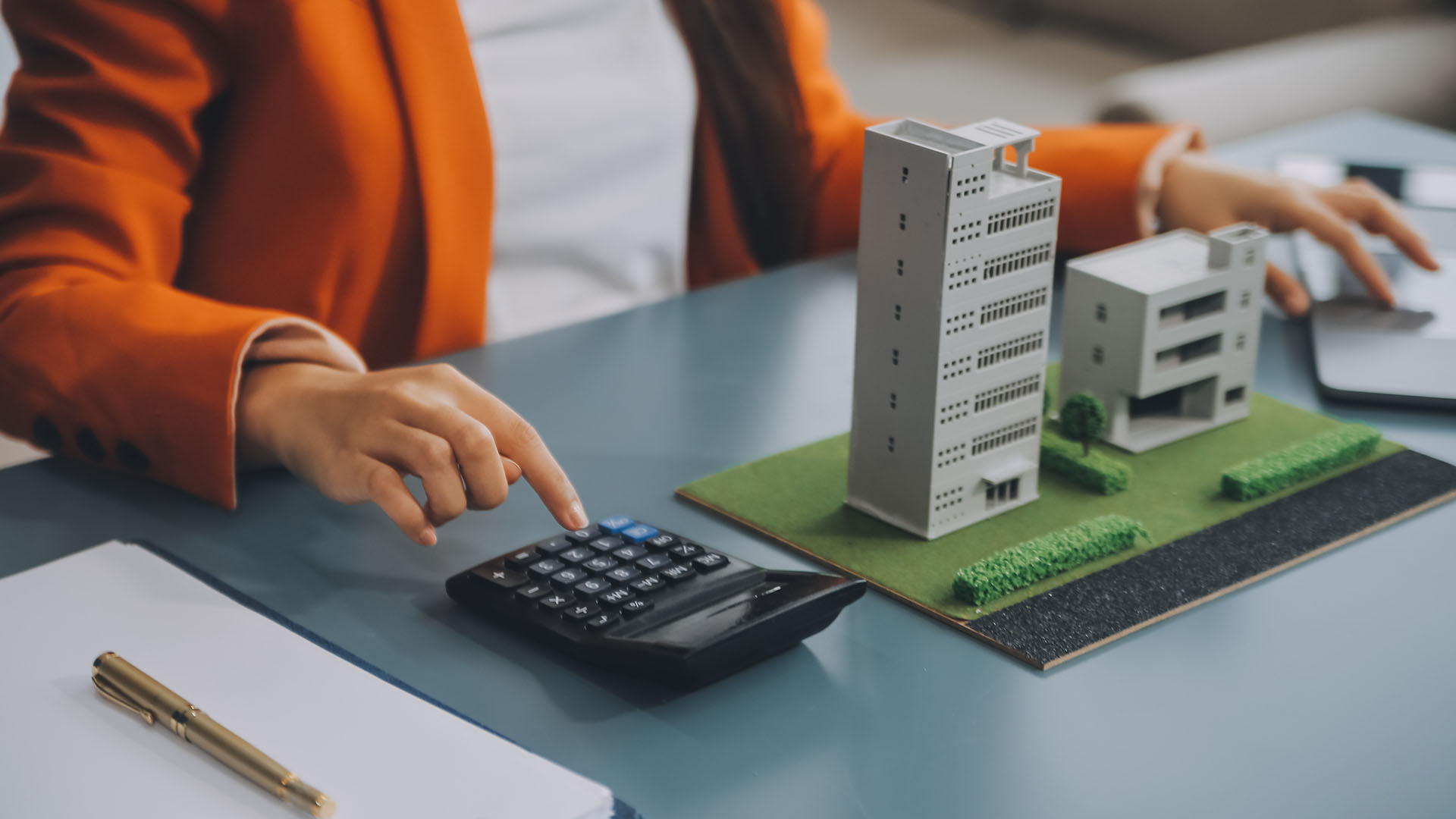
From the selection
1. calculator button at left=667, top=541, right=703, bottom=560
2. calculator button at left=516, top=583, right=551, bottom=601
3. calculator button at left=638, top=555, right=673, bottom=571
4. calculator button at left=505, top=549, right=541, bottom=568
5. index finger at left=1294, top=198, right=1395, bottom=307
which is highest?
index finger at left=1294, top=198, right=1395, bottom=307

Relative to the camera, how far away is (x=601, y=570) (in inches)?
24.2

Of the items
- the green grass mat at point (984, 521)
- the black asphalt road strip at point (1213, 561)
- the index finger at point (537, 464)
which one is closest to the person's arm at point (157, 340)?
the index finger at point (537, 464)

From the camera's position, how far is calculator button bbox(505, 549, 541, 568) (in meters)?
0.63

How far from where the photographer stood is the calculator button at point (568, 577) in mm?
611

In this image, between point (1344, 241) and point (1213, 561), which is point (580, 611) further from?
point (1344, 241)

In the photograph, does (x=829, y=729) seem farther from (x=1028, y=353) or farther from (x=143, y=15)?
(x=143, y=15)

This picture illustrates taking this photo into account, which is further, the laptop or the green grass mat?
the laptop

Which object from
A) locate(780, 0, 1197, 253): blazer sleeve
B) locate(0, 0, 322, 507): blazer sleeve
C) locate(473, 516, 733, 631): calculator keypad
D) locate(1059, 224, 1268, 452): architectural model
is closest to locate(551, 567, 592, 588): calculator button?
locate(473, 516, 733, 631): calculator keypad

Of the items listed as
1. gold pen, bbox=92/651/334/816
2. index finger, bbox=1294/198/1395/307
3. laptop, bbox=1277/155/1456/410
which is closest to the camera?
gold pen, bbox=92/651/334/816

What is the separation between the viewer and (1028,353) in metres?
0.68

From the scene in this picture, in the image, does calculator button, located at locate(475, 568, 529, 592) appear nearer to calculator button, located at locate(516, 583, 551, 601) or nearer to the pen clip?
calculator button, located at locate(516, 583, 551, 601)

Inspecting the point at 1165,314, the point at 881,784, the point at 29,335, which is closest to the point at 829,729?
the point at 881,784

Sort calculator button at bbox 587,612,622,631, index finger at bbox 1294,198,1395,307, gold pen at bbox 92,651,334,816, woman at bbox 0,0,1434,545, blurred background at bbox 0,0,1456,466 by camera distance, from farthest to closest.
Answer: blurred background at bbox 0,0,1456,466 < index finger at bbox 1294,198,1395,307 < woman at bbox 0,0,1434,545 < calculator button at bbox 587,612,622,631 < gold pen at bbox 92,651,334,816

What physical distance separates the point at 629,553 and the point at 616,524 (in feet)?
0.10
